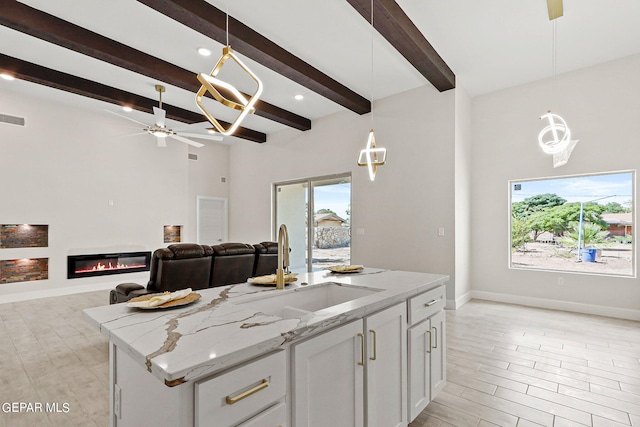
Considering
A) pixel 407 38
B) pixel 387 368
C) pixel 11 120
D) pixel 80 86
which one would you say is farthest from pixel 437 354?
pixel 11 120

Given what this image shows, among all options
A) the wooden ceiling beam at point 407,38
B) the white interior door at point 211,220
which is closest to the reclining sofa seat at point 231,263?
the wooden ceiling beam at point 407,38

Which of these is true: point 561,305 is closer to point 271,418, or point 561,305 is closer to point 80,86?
point 271,418

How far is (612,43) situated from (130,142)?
26.7 ft

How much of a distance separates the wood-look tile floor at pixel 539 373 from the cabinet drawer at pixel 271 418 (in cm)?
135

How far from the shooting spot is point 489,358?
3.01 meters

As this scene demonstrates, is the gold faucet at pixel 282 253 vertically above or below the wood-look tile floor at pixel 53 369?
above

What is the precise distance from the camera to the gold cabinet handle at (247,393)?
37.0 inches

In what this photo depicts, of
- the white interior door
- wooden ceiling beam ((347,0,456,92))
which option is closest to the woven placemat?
wooden ceiling beam ((347,0,456,92))

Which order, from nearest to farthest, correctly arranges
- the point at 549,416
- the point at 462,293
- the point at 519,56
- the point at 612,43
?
the point at 549,416
the point at 612,43
the point at 519,56
the point at 462,293

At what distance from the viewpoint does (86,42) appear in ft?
11.7

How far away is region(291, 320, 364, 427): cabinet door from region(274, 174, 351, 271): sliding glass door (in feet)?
15.3

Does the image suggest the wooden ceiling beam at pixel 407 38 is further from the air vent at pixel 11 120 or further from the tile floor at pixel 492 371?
the air vent at pixel 11 120

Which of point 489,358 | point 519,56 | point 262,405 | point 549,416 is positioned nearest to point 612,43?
point 519,56

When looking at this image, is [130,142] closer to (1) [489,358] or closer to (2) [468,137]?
(2) [468,137]
